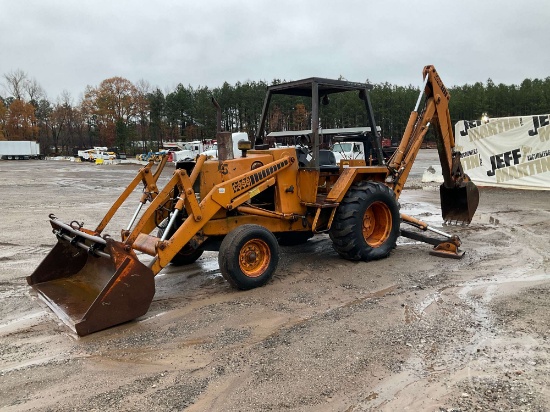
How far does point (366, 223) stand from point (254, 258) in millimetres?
2196

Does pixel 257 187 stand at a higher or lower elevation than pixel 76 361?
higher

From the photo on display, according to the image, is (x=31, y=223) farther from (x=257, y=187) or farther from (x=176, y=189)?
(x=257, y=187)

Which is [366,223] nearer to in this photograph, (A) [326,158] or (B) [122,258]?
(A) [326,158]

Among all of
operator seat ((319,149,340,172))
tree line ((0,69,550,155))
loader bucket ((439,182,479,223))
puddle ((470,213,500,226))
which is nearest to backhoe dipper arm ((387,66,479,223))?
loader bucket ((439,182,479,223))

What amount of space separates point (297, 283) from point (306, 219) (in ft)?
3.55

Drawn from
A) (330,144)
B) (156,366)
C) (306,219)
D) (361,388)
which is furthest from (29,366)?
(330,144)

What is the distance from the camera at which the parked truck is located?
58.8m

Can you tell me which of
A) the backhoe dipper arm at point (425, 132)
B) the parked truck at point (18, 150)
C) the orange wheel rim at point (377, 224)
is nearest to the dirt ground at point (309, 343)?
the orange wheel rim at point (377, 224)

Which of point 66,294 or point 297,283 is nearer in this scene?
point 66,294

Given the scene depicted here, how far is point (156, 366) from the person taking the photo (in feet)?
12.1

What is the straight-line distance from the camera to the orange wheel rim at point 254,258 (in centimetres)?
549

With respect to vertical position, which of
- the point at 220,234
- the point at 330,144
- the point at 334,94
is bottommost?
the point at 220,234

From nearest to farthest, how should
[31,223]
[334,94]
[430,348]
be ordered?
[430,348]
[334,94]
[31,223]

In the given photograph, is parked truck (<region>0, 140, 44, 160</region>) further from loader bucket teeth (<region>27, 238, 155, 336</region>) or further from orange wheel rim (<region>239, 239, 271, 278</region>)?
orange wheel rim (<region>239, 239, 271, 278</region>)
